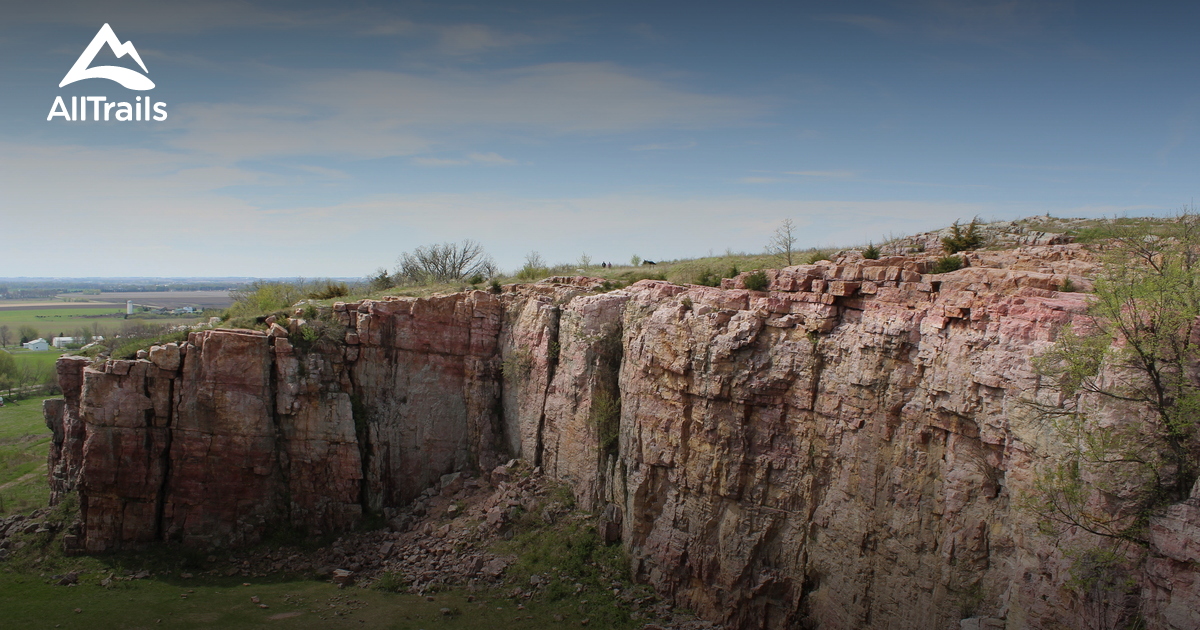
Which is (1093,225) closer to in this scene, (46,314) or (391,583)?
(391,583)

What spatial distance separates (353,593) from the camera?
20828 mm

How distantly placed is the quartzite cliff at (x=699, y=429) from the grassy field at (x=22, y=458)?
4.52m

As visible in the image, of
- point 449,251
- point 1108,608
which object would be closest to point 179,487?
point 449,251

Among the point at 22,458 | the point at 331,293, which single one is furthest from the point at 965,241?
the point at 22,458

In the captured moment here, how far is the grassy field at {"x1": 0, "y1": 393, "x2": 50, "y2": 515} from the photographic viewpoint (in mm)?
28047

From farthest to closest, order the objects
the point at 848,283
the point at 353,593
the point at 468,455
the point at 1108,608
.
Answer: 1. the point at 468,455
2. the point at 353,593
3. the point at 848,283
4. the point at 1108,608

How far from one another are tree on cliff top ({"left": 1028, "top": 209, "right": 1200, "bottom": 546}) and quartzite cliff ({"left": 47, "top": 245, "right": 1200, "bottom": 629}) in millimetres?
596

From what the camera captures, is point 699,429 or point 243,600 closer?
point 699,429

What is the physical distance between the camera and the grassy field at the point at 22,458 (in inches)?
1104

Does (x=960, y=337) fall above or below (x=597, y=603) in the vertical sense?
above

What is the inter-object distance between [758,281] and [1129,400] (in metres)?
9.68

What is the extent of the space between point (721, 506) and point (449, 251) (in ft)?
92.7

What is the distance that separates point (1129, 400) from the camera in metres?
10.9

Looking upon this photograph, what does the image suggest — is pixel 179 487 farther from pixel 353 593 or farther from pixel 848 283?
pixel 848 283
